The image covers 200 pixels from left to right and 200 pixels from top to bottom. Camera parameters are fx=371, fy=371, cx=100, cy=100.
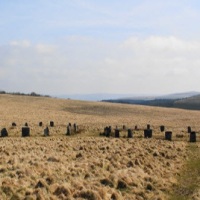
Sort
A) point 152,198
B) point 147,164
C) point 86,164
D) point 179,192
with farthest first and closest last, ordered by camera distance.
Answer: point 147,164
point 86,164
point 179,192
point 152,198

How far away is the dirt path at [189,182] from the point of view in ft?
52.6

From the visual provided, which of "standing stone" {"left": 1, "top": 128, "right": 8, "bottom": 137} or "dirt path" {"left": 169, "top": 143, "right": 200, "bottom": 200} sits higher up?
"standing stone" {"left": 1, "top": 128, "right": 8, "bottom": 137}

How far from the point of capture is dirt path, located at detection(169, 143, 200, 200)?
16047 millimetres

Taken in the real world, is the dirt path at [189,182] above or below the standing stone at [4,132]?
below

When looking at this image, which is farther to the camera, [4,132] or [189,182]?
[4,132]

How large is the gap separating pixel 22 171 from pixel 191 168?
420 inches

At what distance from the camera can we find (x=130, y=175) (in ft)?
59.0

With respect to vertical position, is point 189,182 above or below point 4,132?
below

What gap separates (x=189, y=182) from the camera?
61.1 ft

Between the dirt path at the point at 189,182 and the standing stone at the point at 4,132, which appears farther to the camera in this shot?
the standing stone at the point at 4,132

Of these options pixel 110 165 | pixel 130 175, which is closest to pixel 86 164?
A: pixel 110 165

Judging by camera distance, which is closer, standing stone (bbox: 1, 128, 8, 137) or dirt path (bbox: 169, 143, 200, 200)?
dirt path (bbox: 169, 143, 200, 200)

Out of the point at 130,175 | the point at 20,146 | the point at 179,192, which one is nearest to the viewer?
the point at 179,192

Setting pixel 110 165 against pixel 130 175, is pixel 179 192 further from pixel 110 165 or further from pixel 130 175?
pixel 110 165
